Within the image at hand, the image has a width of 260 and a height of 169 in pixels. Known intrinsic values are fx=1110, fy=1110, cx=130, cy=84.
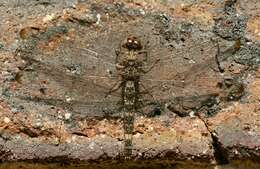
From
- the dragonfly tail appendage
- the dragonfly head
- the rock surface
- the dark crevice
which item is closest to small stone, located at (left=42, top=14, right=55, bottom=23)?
the rock surface

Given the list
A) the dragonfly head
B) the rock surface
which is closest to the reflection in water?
the rock surface

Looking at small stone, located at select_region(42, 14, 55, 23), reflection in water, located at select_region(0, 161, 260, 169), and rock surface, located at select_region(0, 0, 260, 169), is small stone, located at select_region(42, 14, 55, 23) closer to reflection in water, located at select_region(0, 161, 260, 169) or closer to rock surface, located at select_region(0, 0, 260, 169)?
rock surface, located at select_region(0, 0, 260, 169)

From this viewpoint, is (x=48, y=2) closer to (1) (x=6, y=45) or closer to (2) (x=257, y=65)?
(1) (x=6, y=45)

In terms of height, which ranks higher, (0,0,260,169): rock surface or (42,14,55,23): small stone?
(42,14,55,23): small stone

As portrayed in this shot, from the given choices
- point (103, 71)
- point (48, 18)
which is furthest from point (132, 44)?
point (48, 18)

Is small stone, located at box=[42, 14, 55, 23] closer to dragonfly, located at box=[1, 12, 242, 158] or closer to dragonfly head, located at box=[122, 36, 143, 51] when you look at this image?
dragonfly, located at box=[1, 12, 242, 158]

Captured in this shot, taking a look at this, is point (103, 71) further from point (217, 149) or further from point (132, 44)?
point (217, 149)

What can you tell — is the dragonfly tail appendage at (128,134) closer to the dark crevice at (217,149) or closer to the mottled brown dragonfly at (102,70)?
the mottled brown dragonfly at (102,70)

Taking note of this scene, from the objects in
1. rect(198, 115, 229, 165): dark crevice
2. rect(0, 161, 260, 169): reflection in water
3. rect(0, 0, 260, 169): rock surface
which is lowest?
rect(0, 161, 260, 169): reflection in water

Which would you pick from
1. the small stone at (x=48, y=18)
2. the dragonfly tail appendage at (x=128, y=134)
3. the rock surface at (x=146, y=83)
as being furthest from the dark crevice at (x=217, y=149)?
the small stone at (x=48, y=18)

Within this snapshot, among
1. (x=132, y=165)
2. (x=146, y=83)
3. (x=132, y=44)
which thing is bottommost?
(x=132, y=165)

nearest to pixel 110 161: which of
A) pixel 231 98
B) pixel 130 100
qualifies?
pixel 130 100
